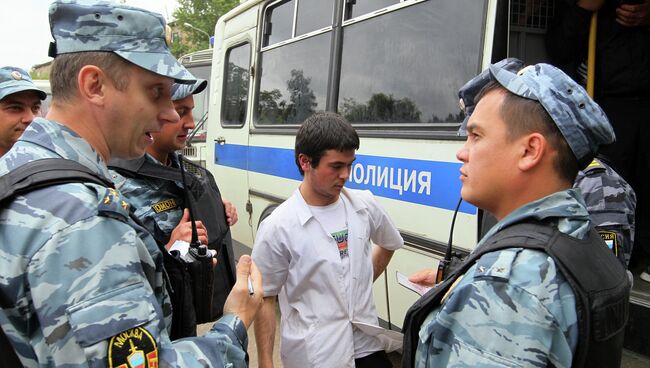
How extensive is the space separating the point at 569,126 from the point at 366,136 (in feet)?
7.04

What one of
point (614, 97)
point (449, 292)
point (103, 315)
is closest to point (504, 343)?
point (449, 292)

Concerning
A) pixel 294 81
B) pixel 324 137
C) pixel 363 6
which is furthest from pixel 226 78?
pixel 324 137

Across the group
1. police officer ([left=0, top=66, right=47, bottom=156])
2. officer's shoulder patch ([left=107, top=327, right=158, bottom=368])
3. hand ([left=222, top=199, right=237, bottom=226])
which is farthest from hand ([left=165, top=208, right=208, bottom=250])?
police officer ([left=0, top=66, right=47, bottom=156])

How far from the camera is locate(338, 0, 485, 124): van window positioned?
8.14 ft

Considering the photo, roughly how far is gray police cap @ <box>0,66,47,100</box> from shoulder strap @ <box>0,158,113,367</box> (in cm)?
218

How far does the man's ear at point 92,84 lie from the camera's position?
1033 mm

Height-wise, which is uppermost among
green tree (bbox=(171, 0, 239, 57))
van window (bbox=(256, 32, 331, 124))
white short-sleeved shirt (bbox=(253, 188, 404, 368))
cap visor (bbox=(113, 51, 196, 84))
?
green tree (bbox=(171, 0, 239, 57))

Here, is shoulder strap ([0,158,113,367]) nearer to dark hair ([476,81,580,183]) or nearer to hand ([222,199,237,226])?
dark hair ([476,81,580,183])

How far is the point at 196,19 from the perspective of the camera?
25.6m

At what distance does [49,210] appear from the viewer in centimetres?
88

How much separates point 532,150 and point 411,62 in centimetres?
190

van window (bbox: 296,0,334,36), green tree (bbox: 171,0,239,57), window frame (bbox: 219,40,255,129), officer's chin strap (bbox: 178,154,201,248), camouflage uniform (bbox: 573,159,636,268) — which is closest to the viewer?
officer's chin strap (bbox: 178,154,201,248)

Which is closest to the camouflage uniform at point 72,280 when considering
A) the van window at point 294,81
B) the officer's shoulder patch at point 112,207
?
the officer's shoulder patch at point 112,207

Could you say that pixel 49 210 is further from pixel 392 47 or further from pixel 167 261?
pixel 392 47
